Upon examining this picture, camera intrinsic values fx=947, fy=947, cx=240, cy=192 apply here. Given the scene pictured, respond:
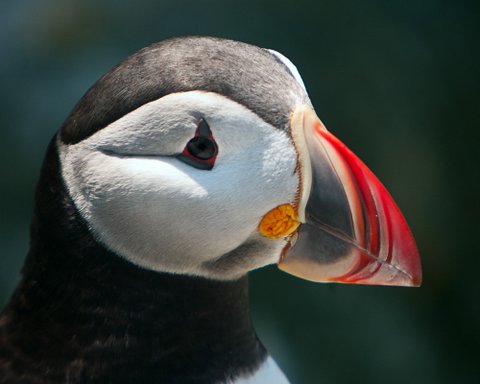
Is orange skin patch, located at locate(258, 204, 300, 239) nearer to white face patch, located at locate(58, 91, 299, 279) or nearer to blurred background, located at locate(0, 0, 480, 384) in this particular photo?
white face patch, located at locate(58, 91, 299, 279)

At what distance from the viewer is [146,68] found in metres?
1.76

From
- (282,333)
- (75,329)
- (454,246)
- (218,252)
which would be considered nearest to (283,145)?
(218,252)

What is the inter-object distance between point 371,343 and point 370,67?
1.13 metres

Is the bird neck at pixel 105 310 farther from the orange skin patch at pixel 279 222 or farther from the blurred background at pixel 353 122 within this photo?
the blurred background at pixel 353 122

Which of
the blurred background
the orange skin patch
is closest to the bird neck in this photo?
the orange skin patch

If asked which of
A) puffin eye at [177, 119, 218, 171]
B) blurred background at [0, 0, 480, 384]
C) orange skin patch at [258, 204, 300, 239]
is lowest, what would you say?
blurred background at [0, 0, 480, 384]

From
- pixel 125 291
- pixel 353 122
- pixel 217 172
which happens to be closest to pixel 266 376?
pixel 125 291

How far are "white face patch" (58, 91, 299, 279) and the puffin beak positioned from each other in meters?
0.04

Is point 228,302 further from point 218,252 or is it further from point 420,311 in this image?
point 420,311

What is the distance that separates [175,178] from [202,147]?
0.07 meters

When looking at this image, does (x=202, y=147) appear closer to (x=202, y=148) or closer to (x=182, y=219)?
(x=202, y=148)

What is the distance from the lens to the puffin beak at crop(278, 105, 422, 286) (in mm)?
Result: 1755

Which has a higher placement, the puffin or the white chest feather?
the puffin

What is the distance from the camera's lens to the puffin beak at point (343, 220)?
5.76 ft
